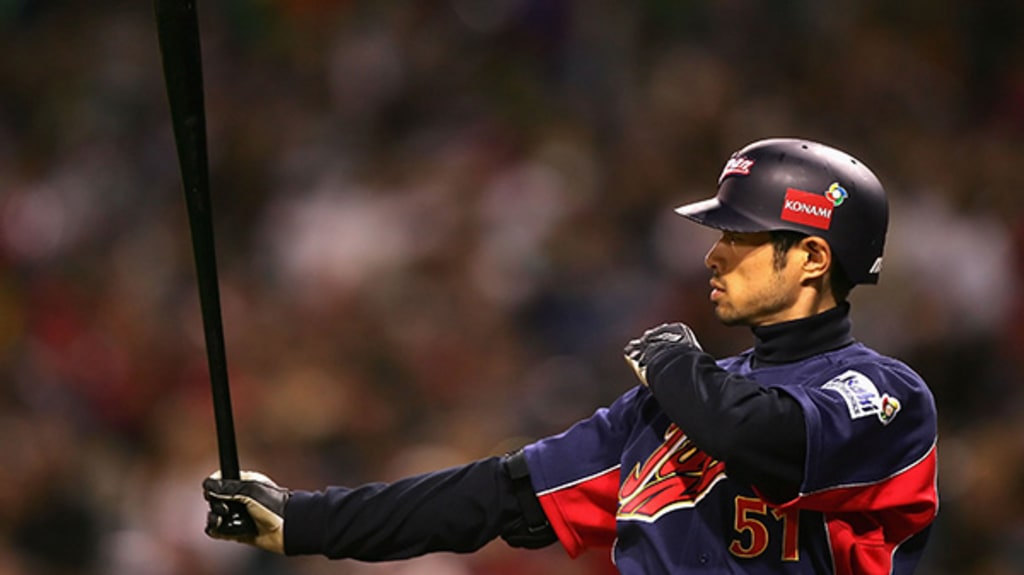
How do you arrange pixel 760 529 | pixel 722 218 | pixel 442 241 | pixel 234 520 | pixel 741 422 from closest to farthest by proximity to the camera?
pixel 741 422 → pixel 760 529 → pixel 722 218 → pixel 234 520 → pixel 442 241

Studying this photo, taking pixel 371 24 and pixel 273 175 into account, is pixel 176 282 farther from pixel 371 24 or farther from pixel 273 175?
pixel 371 24

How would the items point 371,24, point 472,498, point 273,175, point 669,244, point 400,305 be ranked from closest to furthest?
1. point 472,498
2. point 669,244
3. point 400,305
4. point 273,175
5. point 371,24

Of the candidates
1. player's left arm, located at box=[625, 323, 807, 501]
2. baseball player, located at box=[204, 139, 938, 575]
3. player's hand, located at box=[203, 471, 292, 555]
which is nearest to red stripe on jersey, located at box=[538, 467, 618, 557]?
baseball player, located at box=[204, 139, 938, 575]

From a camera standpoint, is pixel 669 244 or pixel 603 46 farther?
pixel 603 46

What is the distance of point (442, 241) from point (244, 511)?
392 centimetres

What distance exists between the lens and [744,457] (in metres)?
2.59

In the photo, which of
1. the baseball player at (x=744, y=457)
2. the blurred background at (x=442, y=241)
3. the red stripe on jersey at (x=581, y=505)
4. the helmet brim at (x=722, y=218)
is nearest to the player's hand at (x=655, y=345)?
the baseball player at (x=744, y=457)

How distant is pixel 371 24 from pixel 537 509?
226 inches

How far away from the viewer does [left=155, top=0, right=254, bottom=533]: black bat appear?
2840mm

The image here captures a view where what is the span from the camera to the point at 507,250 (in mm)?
6746

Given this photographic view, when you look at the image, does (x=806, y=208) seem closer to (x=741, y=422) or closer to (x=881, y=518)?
(x=741, y=422)

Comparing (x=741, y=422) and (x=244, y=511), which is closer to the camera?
(x=741, y=422)

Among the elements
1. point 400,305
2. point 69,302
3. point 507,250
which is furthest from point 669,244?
point 69,302

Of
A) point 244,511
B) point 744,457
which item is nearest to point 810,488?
point 744,457
